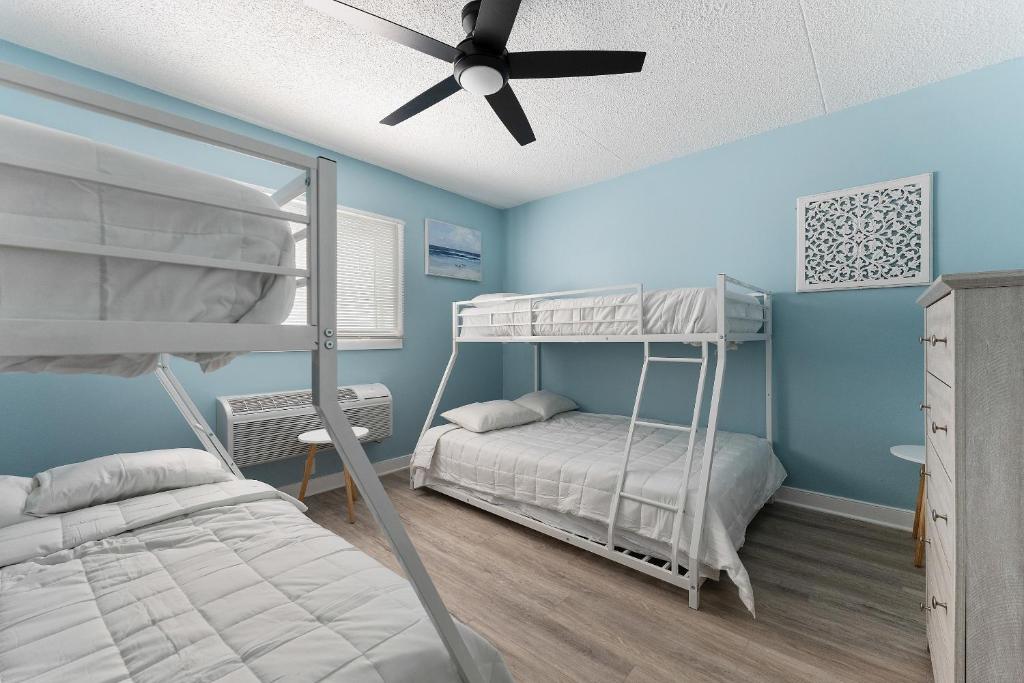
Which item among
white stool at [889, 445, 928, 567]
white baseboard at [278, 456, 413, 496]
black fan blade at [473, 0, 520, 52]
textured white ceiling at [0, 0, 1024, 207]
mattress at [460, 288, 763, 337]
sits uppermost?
textured white ceiling at [0, 0, 1024, 207]

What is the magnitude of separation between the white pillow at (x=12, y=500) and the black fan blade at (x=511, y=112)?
247 centimetres

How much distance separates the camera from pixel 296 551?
134cm

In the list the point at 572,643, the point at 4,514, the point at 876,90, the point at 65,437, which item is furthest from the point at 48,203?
the point at 876,90

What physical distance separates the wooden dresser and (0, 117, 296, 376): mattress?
155 centimetres

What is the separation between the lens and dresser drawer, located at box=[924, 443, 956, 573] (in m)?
0.98

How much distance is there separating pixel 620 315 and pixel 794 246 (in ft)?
4.47

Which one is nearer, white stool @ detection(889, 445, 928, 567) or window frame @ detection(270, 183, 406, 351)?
white stool @ detection(889, 445, 928, 567)

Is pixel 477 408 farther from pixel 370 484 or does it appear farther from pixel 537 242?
pixel 370 484

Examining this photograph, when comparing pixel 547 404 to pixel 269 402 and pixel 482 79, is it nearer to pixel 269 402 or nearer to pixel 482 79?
pixel 269 402

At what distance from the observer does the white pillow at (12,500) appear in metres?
1.49

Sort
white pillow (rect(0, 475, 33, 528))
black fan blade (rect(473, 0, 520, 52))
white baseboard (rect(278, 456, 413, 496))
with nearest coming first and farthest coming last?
black fan blade (rect(473, 0, 520, 52)) < white pillow (rect(0, 475, 33, 528)) < white baseboard (rect(278, 456, 413, 496))

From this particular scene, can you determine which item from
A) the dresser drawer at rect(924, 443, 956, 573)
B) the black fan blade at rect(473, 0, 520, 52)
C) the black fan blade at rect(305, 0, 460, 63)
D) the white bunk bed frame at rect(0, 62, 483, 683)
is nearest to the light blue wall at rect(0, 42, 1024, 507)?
the dresser drawer at rect(924, 443, 956, 573)

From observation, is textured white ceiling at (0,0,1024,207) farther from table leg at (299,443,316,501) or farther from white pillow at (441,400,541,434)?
table leg at (299,443,316,501)

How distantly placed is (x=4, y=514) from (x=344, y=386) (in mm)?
1787
